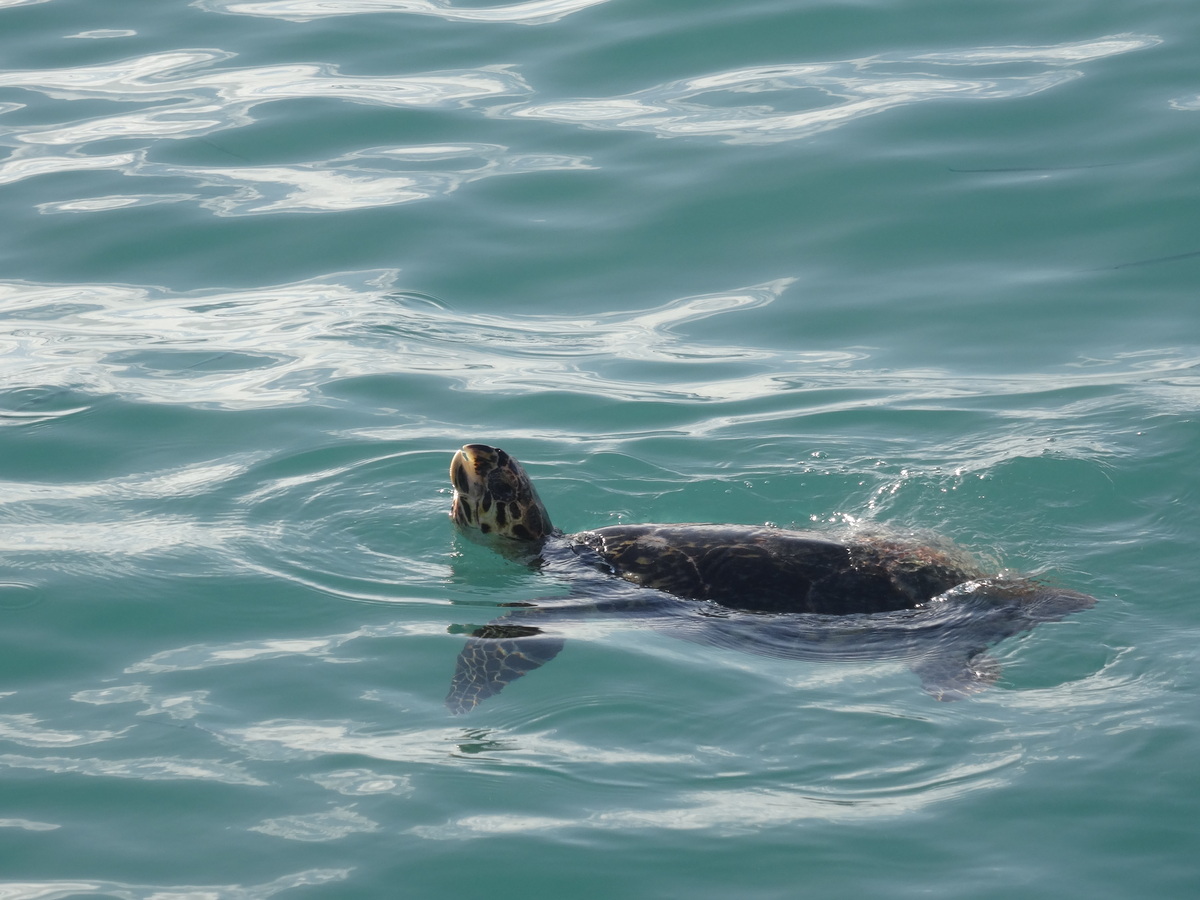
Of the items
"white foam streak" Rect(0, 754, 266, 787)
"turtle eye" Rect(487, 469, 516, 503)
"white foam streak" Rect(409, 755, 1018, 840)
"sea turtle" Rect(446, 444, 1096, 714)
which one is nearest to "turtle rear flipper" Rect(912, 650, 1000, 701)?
"sea turtle" Rect(446, 444, 1096, 714)

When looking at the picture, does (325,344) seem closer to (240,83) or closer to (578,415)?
(578,415)

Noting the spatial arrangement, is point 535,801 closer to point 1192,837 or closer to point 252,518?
point 1192,837

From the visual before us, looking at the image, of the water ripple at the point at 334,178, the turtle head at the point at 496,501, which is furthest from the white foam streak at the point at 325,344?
the turtle head at the point at 496,501

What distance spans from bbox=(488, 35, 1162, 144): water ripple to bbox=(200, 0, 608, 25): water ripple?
2.56 metres

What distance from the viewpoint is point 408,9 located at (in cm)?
1608

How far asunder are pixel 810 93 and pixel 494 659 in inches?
344

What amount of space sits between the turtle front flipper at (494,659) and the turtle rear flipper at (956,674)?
5.32ft

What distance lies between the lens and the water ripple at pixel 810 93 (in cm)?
1223

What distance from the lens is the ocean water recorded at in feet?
15.4

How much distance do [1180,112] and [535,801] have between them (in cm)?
953

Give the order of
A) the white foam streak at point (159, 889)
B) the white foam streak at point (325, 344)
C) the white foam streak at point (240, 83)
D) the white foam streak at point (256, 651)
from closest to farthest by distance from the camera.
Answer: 1. the white foam streak at point (159, 889)
2. the white foam streak at point (256, 651)
3. the white foam streak at point (325, 344)
4. the white foam streak at point (240, 83)

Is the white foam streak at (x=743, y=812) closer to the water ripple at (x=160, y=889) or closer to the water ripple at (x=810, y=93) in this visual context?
the water ripple at (x=160, y=889)

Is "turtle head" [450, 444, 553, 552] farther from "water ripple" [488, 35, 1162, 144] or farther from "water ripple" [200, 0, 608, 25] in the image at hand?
"water ripple" [200, 0, 608, 25]

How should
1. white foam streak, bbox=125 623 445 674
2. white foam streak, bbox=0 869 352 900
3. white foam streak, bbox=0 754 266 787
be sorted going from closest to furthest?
white foam streak, bbox=0 869 352 900, white foam streak, bbox=0 754 266 787, white foam streak, bbox=125 623 445 674
